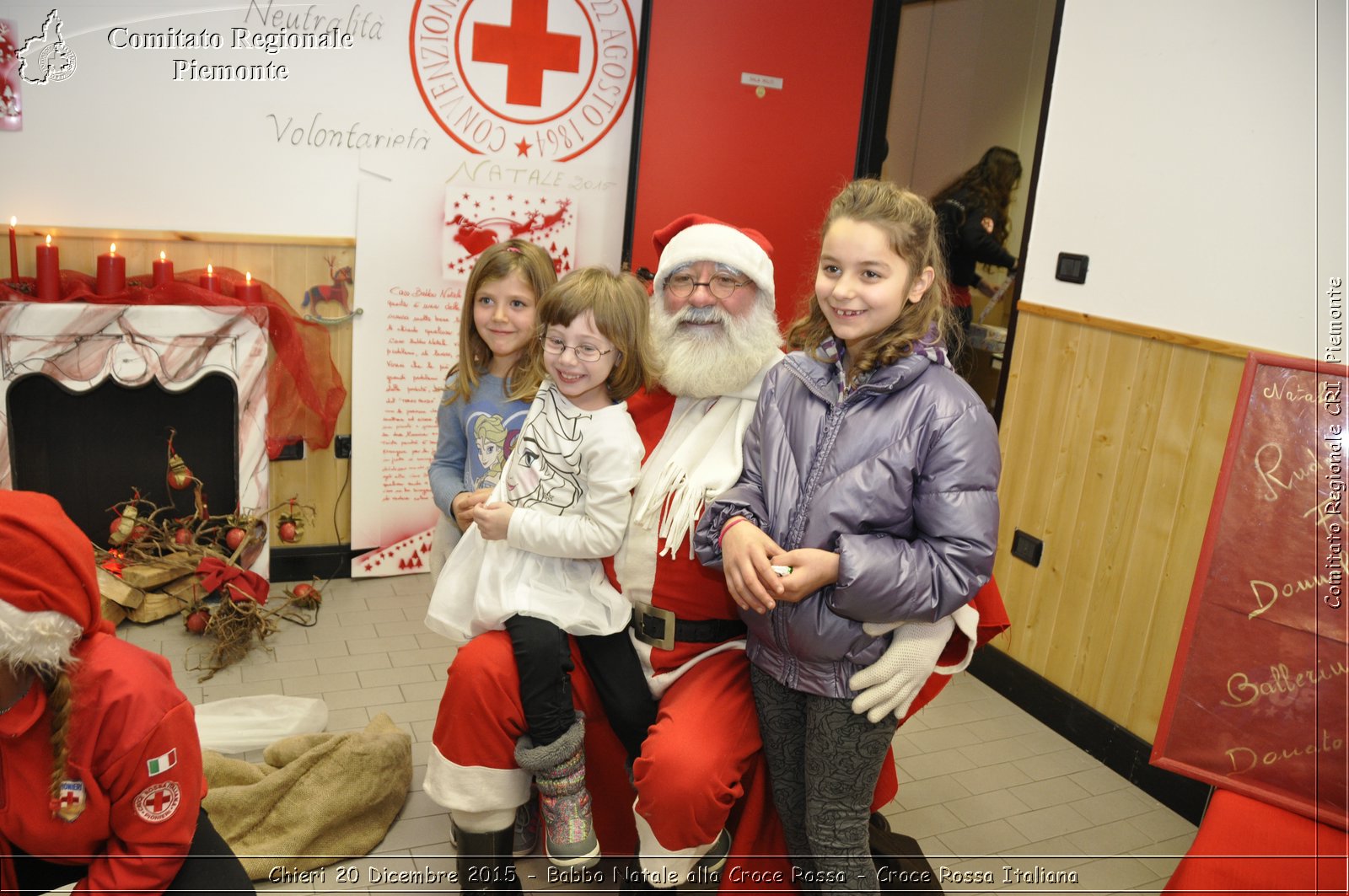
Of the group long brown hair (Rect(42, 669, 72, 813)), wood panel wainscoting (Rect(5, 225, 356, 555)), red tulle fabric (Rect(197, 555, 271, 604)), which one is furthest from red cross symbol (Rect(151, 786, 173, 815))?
wood panel wainscoting (Rect(5, 225, 356, 555))

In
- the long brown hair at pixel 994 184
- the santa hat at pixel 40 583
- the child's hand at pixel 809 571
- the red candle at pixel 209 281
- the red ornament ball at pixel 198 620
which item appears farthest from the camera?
the long brown hair at pixel 994 184

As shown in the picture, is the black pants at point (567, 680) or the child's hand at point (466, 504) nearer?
the black pants at point (567, 680)

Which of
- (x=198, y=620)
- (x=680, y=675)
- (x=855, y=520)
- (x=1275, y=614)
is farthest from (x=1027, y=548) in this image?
(x=198, y=620)

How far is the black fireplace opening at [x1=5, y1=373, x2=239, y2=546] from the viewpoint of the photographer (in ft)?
9.68

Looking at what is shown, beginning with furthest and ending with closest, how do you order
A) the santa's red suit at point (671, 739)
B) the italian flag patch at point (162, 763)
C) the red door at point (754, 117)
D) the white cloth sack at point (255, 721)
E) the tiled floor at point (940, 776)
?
the red door at point (754, 117)
the white cloth sack at point (255, 721)
the tiled floor at point (940, 776)
the santa's red suit at point (671, 739)
the italian flag patch at point (162, 763)

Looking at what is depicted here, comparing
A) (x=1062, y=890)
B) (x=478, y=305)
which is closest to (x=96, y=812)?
(x=478, y=305)

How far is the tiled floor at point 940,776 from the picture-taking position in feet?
7.20

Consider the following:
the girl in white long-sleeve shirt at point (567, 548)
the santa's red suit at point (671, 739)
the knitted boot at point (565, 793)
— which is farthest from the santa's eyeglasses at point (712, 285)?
the knitted boot at point (565, 793)

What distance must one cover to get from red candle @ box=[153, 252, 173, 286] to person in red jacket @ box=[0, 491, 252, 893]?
1763 mm

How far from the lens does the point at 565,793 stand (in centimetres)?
186

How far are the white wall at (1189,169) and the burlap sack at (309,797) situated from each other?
7.07ft

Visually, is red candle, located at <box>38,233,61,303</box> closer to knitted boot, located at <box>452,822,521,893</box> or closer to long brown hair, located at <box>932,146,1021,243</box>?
knitted boot, located at <box>452,822,521,893</box>

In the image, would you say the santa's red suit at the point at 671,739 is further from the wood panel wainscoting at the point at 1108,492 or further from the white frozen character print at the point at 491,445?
the wood panel wainscoting at the point at 1108,492

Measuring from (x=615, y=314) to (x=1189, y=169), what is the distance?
1543 millimetres
